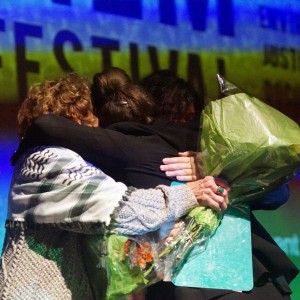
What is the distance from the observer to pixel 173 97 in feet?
7.88

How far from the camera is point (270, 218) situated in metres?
3.75

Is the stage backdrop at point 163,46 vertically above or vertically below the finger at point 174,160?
above

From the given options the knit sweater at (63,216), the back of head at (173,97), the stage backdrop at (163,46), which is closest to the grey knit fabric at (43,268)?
the knit sweater at (63,216)

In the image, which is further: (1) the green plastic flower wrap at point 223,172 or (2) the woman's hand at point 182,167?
(2) the woman's hand at point 182,167

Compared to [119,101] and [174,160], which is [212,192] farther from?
[119,101]

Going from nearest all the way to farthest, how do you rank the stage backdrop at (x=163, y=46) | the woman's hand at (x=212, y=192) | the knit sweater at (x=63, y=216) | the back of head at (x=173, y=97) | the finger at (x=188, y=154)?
1. the knit sweater at (x=63, y=216)
2. the woman's hand at (x=212, y=192)
3. the finger at (x=188, y=154)
4. the back of head at (x=173, y=97)
5. the stage backdrop at (x=163, y=46)

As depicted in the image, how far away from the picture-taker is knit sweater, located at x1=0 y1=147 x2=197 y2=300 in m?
1.99

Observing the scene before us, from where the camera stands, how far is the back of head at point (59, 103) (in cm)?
217

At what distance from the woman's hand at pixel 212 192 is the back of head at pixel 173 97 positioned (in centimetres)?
30

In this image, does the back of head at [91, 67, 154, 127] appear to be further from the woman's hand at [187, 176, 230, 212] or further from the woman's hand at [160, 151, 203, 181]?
the woman's hand at [187, 176, 230, 212]

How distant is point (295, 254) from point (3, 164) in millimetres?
1493

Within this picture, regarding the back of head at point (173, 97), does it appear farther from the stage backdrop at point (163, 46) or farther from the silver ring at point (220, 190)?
the stage backdrop at point (163, 46)

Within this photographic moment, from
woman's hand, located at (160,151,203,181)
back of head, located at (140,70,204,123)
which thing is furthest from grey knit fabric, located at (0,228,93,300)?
back of head, located at (140,70,204,123)

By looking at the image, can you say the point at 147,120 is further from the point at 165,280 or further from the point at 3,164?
the point at 3,164
